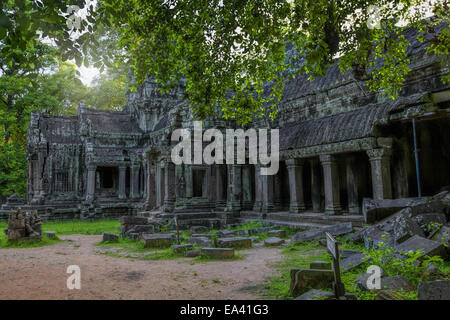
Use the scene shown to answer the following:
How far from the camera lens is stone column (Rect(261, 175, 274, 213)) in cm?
1452

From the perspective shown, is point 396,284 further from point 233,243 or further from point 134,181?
point 134,181

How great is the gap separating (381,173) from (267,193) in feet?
17.0

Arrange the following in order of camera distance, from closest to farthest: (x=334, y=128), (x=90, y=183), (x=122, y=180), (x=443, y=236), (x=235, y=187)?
(x=443, y=236) < (x=334, y=128) < (x=235, y=187) < (x=90, y=183) < (x=122, y=180)

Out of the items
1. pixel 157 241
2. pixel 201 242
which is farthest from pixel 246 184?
pixel 157 241

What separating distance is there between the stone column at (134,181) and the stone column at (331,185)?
16.2 metres

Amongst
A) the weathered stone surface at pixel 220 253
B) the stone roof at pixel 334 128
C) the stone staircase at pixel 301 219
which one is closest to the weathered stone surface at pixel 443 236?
the stone staircase at pixel 301 219

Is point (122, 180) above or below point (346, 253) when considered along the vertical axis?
above

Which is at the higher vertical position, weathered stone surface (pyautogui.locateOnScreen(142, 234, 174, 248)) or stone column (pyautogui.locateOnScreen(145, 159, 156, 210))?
stone column (pyautogui.locateOnScreen(145, 159, 156, 210))

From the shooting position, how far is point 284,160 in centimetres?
1419

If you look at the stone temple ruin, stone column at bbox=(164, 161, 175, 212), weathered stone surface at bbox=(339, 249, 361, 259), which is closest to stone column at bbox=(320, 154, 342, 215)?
the stone temple ruin

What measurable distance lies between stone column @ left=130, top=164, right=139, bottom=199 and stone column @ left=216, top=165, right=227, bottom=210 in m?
10.1

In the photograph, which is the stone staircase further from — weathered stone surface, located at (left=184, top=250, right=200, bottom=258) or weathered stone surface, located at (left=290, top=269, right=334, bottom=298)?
weathered stone surface, located at (left=290, top=269, right=334, bottom=298)

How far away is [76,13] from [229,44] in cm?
297

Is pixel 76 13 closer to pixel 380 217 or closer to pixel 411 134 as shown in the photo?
pixel 380 217
